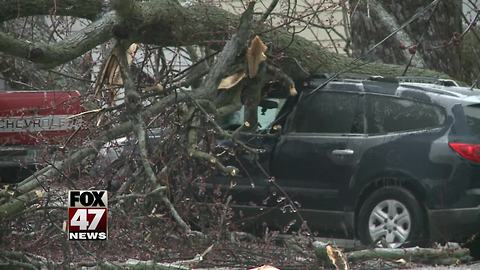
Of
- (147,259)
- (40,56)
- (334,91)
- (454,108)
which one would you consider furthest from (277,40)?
(147,259)

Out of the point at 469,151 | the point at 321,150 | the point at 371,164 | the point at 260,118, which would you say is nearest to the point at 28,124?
the point at 260,118

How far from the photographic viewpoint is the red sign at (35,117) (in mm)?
7914

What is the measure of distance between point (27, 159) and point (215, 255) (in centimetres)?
217

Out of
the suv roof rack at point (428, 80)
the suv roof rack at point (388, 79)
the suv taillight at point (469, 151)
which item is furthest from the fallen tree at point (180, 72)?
the suv taillight at point (469, 151)

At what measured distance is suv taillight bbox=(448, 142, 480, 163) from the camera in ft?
26.4

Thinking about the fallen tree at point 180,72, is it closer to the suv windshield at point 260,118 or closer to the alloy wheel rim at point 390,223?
the suv windshield at point 260,118

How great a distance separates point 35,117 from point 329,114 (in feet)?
9.35

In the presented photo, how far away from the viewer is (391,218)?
8.30 meters

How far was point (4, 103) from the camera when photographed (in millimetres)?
8195

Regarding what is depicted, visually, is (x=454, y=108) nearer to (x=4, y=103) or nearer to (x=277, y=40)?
(x=277, y=40)

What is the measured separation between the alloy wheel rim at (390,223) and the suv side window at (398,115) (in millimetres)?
719

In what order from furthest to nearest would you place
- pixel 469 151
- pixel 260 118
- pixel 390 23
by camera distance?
pixel 390 23 < pixel 260 118 < pixel 469 151

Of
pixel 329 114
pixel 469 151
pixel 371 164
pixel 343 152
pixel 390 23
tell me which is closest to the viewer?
pixel 469 151

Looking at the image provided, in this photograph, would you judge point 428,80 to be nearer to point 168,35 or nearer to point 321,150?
point 321,150
